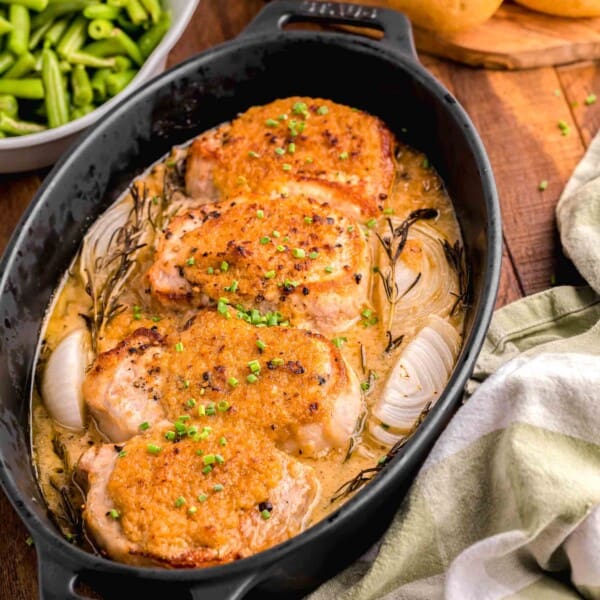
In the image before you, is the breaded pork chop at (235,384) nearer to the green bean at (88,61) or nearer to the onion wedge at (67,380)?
the onion wedge at (67,380)

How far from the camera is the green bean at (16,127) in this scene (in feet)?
13.0

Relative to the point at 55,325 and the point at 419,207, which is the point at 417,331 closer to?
the point at 419,207

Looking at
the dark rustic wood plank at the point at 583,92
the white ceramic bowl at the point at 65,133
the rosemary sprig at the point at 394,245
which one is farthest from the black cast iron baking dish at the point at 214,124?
the dark rustic wood plank at the point at 583,92

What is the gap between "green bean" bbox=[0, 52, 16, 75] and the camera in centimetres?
407

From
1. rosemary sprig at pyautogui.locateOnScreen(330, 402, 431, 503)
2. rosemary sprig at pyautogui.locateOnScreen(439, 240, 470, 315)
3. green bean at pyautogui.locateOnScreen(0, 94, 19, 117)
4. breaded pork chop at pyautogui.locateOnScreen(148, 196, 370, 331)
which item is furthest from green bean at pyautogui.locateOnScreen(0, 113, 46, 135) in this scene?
rosemary sprig at pyautogui.locateOnScreen(330, 402, 431, 503)

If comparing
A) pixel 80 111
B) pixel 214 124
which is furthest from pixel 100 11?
pixel 214 124

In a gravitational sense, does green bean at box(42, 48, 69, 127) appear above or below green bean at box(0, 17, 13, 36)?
below

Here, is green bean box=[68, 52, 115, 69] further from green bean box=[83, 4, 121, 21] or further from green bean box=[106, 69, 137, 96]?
green bean box=[83, 4, 121, 21]

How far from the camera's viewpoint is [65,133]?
376 cm

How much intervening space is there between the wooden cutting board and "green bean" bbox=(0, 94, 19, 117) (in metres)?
1.65

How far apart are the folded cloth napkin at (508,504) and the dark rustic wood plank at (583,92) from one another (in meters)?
1.32

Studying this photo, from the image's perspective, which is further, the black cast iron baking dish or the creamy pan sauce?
the creamy pan sauce

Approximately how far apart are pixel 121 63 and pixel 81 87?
188 mm

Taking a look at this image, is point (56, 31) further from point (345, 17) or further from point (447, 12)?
point (447, 12)
